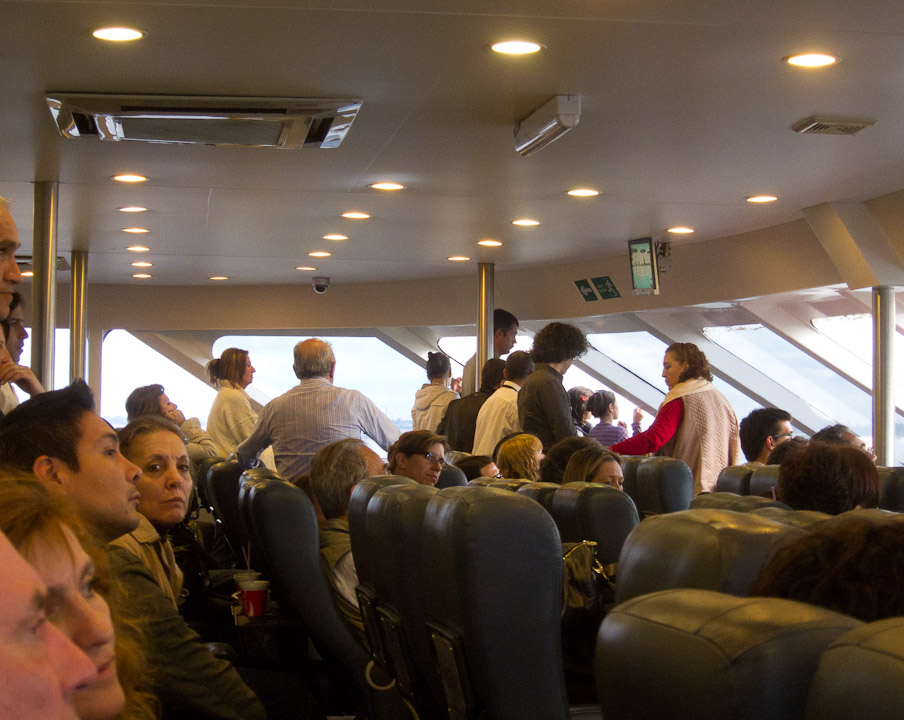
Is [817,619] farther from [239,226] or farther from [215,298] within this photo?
[215,298]

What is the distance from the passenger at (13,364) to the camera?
3.39m

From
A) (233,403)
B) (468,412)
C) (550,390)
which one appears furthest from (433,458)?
(233,403)

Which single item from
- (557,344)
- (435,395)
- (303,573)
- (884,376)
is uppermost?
(557,344)

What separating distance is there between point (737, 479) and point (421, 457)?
138 centimetres

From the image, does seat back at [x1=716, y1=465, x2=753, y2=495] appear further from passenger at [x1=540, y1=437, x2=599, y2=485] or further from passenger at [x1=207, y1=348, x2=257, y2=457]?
passenger at [x1=207, y1=348, x2=257, y2=457]

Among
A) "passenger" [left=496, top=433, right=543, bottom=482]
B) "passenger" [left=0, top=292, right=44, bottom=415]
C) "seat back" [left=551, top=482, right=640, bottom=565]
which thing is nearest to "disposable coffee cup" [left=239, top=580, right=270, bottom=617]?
"passenger" [left=0, top=292, right=44, bottom=415]

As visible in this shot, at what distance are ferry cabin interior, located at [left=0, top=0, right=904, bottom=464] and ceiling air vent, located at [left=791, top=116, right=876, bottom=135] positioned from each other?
0.03 m

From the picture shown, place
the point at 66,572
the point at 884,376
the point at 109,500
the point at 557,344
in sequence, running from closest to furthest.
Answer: the point at 66,572, the point at 109,500, the point at 557,344, the point at 884,376

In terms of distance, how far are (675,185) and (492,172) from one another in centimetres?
126

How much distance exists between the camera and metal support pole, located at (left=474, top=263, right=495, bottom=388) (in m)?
9.77

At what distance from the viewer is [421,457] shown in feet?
15.4

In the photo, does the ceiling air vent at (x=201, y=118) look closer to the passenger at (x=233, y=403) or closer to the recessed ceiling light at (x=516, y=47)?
the recessed ceiling light at (x=516, y=47)

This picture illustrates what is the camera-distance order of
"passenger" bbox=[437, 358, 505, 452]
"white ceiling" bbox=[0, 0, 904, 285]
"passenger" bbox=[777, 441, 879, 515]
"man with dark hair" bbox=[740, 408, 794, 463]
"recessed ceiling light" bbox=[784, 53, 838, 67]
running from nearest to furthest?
1. "passenger" bbox=[777, 441, 879, 515]
2. "white ceiling" bbox=[0, 0, 904, 285]
3. "recessed ceiling light" bbox=[784, 53, 838, 67]
4. "man with dark hair" bbox=[740, 408, 794, 463]
5. "passenger" bbox=[437, 358, 505, 452]

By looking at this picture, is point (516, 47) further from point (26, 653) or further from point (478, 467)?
point (26, 653)
